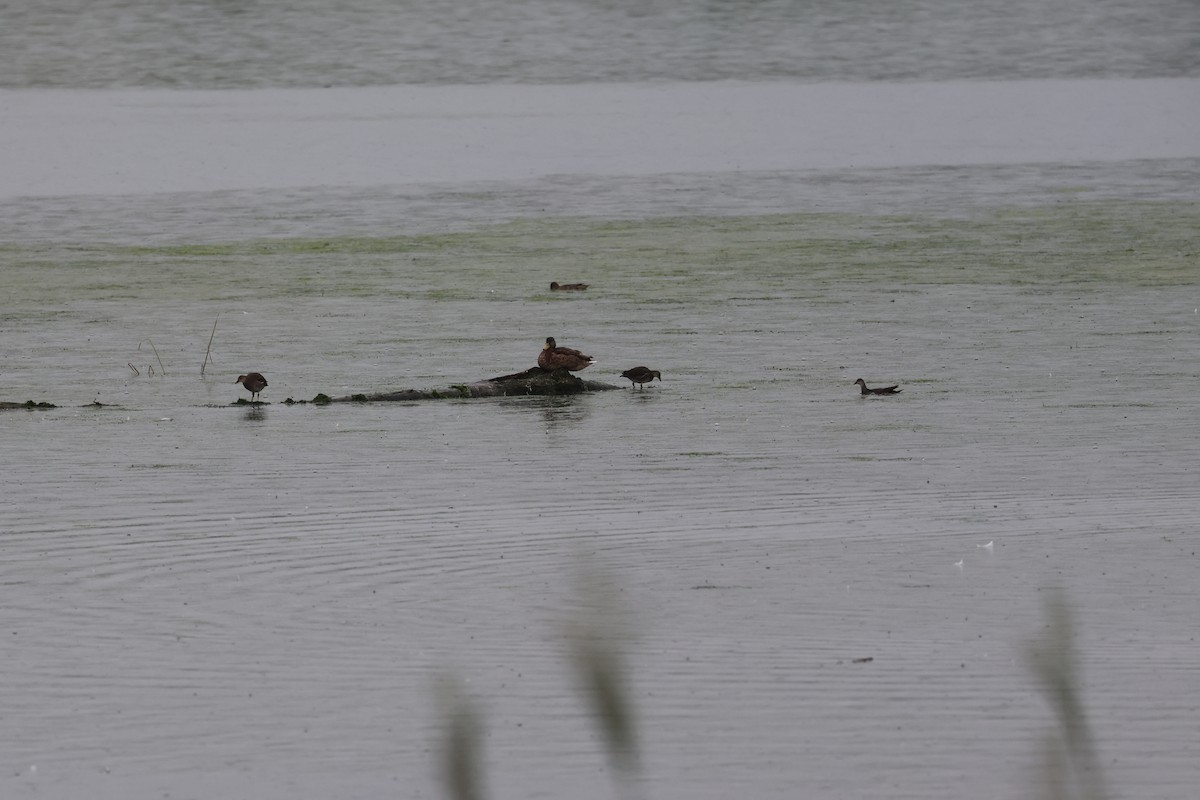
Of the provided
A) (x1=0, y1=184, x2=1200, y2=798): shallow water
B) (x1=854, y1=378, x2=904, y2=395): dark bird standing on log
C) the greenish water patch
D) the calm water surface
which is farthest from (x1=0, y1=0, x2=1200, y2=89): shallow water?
(x1=854, y1=378, x2=904, y2=395): dark bird standing on log

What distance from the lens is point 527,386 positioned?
12.3m

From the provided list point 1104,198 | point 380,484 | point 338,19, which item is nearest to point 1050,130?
point 1104,198

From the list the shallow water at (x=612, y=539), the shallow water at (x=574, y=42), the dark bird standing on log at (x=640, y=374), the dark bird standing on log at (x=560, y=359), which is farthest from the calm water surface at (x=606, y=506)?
the shallow water at (x=574, y=42)

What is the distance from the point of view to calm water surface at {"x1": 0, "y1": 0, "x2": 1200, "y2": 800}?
566 centimetres

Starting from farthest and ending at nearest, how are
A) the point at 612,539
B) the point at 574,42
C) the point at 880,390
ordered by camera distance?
the point at 574,42, the point at 880,390, the point at 612,539

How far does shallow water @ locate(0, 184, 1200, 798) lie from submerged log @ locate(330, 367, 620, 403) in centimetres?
20

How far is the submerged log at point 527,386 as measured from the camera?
39.8ft

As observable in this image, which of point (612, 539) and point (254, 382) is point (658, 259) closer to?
point (254, 382)

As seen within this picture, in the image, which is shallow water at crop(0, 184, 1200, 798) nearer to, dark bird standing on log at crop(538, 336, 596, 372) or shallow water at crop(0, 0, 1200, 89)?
dark bird standing on log at crop(538, 336, 596, 372)

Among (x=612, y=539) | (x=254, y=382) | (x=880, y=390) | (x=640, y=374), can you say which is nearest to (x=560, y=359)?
(x=640, y=374)

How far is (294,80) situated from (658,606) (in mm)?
34720

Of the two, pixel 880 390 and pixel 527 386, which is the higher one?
pixel 527 386

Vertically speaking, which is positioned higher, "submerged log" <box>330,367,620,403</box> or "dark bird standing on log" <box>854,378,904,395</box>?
"submerged log" <box>330,367,620,403</box>

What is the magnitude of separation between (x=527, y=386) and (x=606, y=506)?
3.53 metres
